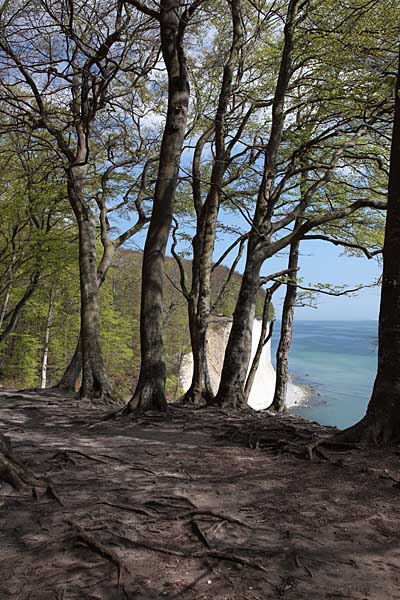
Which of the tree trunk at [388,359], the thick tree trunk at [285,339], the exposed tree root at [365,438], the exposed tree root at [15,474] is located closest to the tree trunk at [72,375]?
the thick tree trunk at [285,339]

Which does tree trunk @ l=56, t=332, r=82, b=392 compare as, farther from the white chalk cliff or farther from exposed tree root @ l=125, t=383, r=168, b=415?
the white chalk cliff

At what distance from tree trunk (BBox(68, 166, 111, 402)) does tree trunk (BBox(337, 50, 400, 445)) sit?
6.72 meters

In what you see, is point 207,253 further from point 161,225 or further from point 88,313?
point 88,313

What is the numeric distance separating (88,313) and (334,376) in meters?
55.8

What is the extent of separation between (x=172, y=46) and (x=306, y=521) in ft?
27.7

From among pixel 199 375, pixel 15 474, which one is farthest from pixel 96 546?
pixel 199 375

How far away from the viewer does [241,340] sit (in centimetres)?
872

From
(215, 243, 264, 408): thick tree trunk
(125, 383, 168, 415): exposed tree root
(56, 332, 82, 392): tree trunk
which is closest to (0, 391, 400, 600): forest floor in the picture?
(125, 383, 168, 415): exposed tree root

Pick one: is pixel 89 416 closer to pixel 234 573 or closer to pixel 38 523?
pixel 38 523

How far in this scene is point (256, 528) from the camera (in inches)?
124

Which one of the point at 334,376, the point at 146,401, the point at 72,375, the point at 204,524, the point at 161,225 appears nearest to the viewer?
the point at 204,524

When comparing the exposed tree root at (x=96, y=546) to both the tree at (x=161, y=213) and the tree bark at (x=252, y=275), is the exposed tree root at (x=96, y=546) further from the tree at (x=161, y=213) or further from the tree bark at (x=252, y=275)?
the tree bark at (x=252, y=275)

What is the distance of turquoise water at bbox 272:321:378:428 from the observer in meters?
40.8

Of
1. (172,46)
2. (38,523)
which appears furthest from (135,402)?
(172,46)
